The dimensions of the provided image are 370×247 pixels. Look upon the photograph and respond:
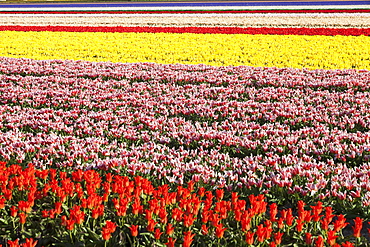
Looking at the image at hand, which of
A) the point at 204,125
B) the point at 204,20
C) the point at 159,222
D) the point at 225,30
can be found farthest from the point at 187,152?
the point at 204,20

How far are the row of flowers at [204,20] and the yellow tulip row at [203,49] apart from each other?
6.84 meters

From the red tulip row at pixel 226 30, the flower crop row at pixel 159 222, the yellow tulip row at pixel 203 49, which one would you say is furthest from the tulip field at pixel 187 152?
the red tulip row at pixel 226 30

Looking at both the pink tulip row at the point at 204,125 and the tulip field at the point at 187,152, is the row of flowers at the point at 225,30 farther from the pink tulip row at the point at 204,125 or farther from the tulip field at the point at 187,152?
the pink tulip row at the point at 204,125

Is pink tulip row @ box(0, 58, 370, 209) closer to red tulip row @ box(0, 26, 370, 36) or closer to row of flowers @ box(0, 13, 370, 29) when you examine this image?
red tulip row @ box(0, 26, 370, 36)

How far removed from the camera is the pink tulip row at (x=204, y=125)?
217 inches

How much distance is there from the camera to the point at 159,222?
433cm

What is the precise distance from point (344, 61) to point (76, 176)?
13.6m

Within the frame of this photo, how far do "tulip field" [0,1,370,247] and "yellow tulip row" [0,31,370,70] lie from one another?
264 mm

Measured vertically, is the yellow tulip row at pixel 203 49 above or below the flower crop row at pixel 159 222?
below

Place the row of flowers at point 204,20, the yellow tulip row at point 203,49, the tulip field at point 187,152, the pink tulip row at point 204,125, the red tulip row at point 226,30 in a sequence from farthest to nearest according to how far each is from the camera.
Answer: the row of flowers at point 204,20, the red tulip row at point 226,30, the yellow tulip row at point 203,49, the pink tulip row at point 204,125, the tulip field at point 187,152

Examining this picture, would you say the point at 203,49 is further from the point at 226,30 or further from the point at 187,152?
the point at 187,152

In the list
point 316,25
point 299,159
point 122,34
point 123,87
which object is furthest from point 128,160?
point 316,25

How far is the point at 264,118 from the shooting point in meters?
8.22

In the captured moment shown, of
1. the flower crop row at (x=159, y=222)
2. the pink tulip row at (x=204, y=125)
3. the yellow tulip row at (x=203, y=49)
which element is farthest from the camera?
the yellow tulip row at (x=203, y=49)
